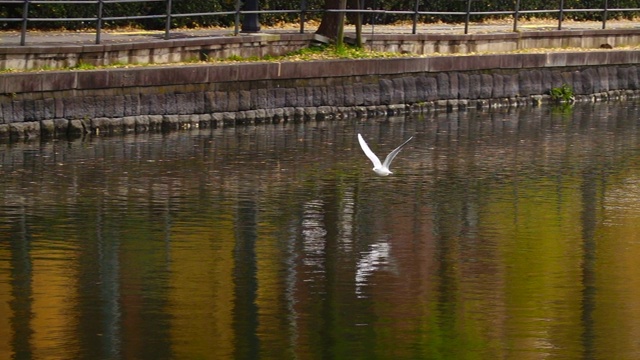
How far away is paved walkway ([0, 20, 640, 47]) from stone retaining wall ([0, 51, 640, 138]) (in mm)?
1452

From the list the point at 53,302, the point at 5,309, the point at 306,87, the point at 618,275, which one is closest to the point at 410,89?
the point at 306,87

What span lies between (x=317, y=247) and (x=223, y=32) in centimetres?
1310

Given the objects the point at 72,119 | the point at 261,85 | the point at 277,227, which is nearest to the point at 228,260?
the point at 277,227

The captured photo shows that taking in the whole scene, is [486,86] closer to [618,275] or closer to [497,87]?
[497,87]

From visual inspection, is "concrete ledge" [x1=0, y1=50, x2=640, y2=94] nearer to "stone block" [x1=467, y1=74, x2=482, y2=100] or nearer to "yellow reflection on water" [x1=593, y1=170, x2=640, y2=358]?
"stone block" [x1=467, y1=74, x2=482, y2=100]

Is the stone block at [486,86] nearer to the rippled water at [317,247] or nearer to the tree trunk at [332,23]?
the tree trunk at [332,23]

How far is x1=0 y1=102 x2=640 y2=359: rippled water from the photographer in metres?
12.2

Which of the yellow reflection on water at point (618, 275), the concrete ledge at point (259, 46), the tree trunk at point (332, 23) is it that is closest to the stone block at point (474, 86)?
the concrete ledge at point (259, 46)

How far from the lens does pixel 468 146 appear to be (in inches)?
936

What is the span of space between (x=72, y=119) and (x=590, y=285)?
10.9 meters

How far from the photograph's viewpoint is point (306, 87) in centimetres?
2631

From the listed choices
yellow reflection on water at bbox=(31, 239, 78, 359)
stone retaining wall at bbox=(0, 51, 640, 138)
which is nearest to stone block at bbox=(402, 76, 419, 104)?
stone retaining wall at bbox=(0, 51, 640, 138)

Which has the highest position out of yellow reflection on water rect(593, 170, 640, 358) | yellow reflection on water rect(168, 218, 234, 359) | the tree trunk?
the tree trunk

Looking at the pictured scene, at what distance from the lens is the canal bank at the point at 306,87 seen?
2298 cm
